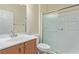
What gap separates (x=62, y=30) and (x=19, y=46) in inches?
26.4

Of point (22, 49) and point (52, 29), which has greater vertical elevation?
point (52, 29)

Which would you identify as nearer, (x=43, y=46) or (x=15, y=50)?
(x=15, y=50)

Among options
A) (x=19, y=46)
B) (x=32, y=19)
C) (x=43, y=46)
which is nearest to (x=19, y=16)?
(x=32, y=19)

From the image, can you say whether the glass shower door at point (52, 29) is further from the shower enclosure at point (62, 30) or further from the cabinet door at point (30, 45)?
the cabinet door at point (30, 45)

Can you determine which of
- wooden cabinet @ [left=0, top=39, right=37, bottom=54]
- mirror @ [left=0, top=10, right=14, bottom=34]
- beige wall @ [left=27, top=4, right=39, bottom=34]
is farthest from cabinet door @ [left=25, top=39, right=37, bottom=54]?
mirror @ [left=0, top=10, right=14, bottom=34]

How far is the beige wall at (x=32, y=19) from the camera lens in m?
1.58

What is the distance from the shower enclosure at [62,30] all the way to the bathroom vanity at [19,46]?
0.20 meters

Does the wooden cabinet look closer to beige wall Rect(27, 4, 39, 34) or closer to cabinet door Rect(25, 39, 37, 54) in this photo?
cabinet door Rect(25, 39, 37, 54)

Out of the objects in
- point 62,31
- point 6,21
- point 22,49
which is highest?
point 6,21

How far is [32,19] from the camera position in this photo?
1.67 meters

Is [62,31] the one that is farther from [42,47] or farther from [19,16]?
[19,16]

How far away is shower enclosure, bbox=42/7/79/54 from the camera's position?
5.29 ft
